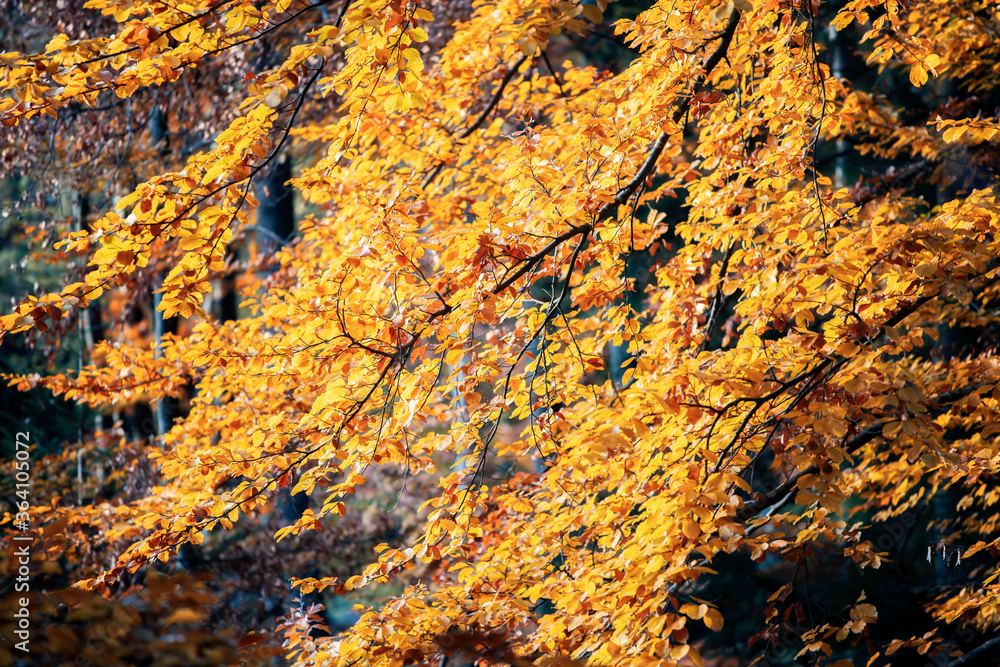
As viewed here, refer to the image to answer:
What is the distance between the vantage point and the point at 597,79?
16.6ft

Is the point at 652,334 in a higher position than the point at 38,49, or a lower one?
lower

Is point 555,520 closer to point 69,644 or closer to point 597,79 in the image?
point 69,644

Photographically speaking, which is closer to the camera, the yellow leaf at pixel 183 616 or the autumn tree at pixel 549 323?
the yellow leaf at pixel 183 616

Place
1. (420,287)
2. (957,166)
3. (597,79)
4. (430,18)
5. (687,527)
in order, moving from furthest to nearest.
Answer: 1. (957,166)
2. (597,79)
3. (420,287)
4. (430,18)
5. (687,527)

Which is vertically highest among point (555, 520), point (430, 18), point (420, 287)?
point (430, 18)

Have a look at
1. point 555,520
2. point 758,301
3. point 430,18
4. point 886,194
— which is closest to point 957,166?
point 886,194

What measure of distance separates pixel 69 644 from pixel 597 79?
4723 mm

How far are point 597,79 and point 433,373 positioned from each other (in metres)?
3.21

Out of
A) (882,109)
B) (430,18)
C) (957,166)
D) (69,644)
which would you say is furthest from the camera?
(957,166)

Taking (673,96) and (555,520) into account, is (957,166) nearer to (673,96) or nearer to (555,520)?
(673,96)

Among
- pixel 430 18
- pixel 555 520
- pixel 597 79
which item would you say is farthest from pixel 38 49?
pixel 555 520

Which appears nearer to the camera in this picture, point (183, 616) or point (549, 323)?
point (183, 616)

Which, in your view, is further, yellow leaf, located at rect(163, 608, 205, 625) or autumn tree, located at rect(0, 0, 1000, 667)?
autumn tree, located at rect(0, 0, 1000, 667)

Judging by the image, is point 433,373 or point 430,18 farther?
point 433,373
